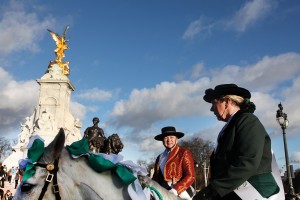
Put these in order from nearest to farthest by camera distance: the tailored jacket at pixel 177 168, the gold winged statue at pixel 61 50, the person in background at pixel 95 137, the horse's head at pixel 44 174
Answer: the horse's head at pixel 44 174 < the tailored jacket at pixel 177 168 < the person in background at pixel 95 137 < the gold winged statue at pixel 61 50

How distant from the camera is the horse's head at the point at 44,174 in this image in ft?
9.00

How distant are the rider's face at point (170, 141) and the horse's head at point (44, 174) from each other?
12.4ft

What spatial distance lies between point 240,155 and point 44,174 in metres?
1.61

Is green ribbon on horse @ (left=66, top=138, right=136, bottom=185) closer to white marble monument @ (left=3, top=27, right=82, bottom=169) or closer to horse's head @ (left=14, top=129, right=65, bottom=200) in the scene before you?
horse's head @ (left=14, top=129, right=65, bottom=200)

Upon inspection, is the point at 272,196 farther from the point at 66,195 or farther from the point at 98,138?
the point at 98,138

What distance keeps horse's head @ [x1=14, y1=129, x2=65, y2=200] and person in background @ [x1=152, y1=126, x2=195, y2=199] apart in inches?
131

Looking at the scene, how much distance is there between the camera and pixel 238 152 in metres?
2.90

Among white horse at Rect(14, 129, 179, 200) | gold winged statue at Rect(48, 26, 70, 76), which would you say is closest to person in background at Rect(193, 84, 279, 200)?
white horse at Rect(14, 129, 179, 200)

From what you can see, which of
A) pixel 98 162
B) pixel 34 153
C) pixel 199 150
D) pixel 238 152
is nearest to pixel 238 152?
pixel 238 152

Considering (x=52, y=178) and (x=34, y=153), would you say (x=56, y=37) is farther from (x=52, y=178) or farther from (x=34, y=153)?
(x=52, y=178)

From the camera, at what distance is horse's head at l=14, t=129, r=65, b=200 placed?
9.00 feet

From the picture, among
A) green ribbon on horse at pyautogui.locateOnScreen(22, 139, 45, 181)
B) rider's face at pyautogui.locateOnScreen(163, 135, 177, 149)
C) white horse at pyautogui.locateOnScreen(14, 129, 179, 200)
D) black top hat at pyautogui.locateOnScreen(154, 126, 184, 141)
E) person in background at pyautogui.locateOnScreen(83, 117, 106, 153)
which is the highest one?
person in background at pyautogui.locateOnScreen(83, 117, 106, 153)

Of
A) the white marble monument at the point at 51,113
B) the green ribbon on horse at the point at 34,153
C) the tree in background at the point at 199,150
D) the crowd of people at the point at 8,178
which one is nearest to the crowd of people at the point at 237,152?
the green ribbon on horse at the point at 34,153

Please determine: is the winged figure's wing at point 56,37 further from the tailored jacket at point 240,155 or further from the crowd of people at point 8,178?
the tailored jacket at point 240,155
